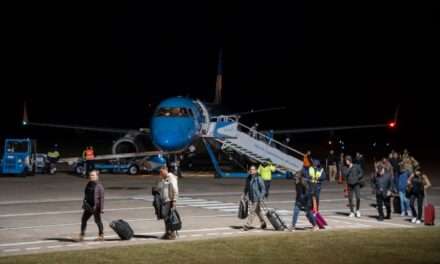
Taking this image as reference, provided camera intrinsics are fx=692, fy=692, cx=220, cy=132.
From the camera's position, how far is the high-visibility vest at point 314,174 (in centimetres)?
2011

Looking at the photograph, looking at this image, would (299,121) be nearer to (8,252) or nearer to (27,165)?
(27,165)

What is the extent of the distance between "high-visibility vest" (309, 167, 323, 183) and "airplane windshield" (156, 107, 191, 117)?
16742 mm

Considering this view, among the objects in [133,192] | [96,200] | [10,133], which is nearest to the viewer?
[96,200]

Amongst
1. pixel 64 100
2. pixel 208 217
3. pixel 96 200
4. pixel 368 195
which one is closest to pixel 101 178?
pixel 368 195

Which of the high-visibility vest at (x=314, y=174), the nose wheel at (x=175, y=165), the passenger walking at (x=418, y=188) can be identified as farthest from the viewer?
the nose wheel at (x=175, y=165)

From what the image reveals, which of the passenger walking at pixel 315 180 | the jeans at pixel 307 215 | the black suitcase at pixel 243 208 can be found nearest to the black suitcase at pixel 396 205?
the passenger walking at pixel 315 180

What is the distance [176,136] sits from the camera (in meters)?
36.4

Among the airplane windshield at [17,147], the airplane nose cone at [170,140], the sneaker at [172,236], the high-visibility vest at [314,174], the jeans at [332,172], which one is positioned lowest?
the sneaker at [172,236]

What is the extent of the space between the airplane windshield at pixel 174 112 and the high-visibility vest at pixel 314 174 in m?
16.7

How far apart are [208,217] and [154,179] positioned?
56.4ft

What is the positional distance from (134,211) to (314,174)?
625 centimetres

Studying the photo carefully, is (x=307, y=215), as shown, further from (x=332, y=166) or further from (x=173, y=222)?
(x=332, y=166)

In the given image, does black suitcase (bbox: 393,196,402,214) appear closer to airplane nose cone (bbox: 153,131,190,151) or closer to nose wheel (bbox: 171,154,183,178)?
airplane nose cone (bbox: 153,131,190,151)

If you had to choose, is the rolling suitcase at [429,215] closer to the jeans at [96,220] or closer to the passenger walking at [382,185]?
the passenger walking at [382,185]
